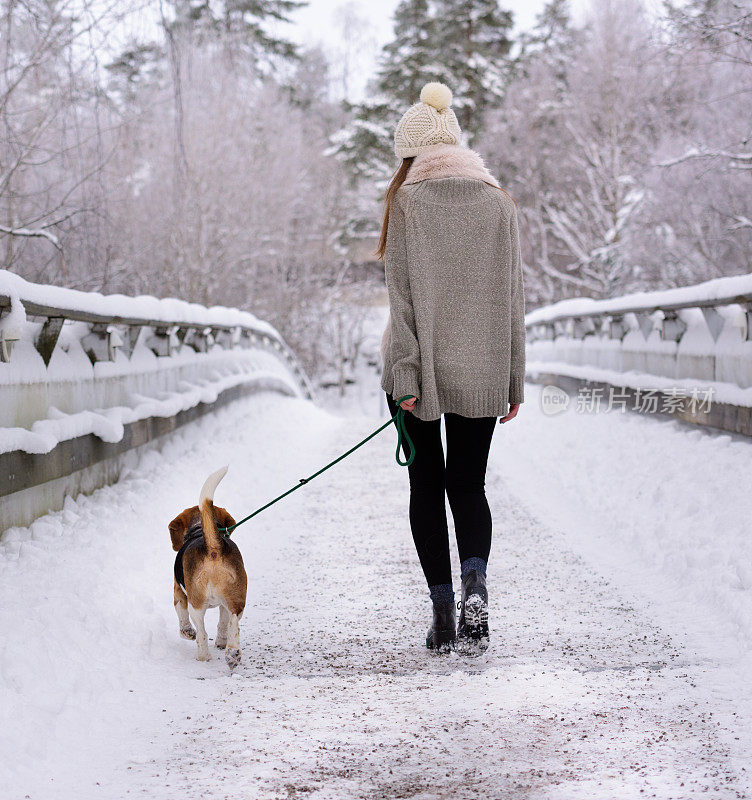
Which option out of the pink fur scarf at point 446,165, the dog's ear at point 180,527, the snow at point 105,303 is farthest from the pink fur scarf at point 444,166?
the snow at point 105,303

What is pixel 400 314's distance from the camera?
11.6ft

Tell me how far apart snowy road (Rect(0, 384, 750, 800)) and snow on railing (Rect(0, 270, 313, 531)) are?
293 millimetres

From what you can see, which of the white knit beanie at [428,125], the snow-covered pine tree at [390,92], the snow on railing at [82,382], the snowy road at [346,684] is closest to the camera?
the snowy road at [346,684]

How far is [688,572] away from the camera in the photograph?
445cm

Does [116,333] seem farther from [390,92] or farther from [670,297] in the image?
[390,92]

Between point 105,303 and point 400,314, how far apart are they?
234 cm

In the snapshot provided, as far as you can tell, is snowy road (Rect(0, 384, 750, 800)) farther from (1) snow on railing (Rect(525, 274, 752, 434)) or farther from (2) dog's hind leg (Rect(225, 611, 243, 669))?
(1) snow on railing (Rect(525, 274, 752, 434))

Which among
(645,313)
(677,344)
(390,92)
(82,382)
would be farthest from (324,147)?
(82,382)

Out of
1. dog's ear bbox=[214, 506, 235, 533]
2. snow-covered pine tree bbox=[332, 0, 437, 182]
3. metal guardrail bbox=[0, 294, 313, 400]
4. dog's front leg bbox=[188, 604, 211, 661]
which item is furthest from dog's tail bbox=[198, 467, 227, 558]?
snow-covered pine tree bbox=[332, 0, 437, 182]

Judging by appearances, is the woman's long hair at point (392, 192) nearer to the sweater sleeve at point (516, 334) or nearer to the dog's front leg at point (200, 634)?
the sweater sleeve at point (516, 334)

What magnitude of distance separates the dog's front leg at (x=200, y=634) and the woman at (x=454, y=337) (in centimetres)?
85

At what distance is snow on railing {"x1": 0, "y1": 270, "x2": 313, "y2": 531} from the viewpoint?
408 centimetres

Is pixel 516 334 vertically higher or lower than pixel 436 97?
lower

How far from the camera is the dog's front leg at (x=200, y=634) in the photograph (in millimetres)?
3441
